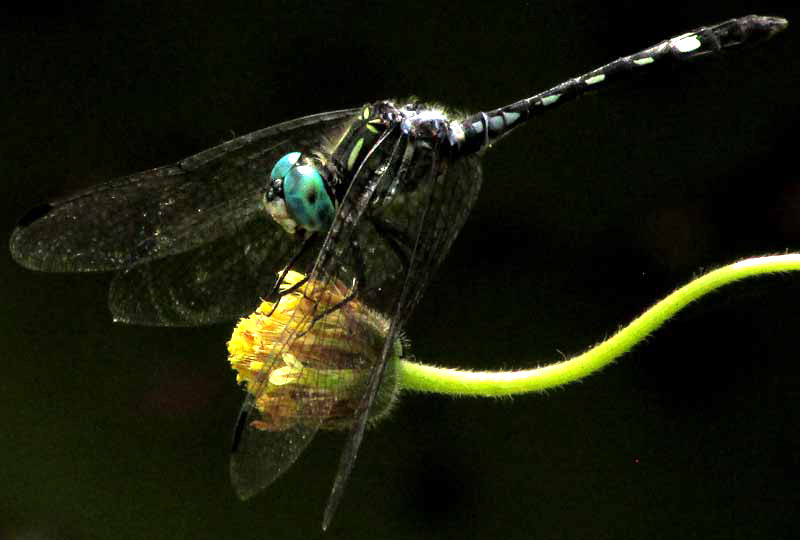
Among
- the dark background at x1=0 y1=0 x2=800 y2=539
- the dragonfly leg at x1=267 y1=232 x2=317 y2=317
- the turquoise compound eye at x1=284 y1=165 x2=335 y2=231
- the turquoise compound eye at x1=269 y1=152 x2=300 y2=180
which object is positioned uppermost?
the turquoise compound eye at x1=269 y1=152 x2=300 y2=180

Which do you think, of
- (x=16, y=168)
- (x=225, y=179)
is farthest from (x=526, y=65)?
(x=16, y=168)

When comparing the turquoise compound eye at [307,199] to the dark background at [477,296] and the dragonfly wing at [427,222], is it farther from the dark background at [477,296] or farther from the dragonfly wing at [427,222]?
the dark background at [477,296]

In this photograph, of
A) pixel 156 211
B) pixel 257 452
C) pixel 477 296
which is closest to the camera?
pixel 257 452

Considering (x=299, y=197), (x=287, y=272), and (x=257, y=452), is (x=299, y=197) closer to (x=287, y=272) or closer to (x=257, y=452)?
(x=287, y=272)

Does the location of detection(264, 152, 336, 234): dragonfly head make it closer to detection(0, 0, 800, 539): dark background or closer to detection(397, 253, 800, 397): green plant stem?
detection(397, 253, 800, 397): green plant stem

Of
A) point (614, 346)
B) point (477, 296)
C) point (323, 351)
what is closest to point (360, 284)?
point (323, 351)

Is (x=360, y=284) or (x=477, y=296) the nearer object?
(x=360, y=284)

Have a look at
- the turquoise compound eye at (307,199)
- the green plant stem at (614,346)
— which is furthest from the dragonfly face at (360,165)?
the green plant stem at (614,346)

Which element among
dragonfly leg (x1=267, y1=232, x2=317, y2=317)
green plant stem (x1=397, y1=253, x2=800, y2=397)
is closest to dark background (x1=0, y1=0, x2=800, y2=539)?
green plant stem (x1=397, y1=253, x2=800, y2=397)
